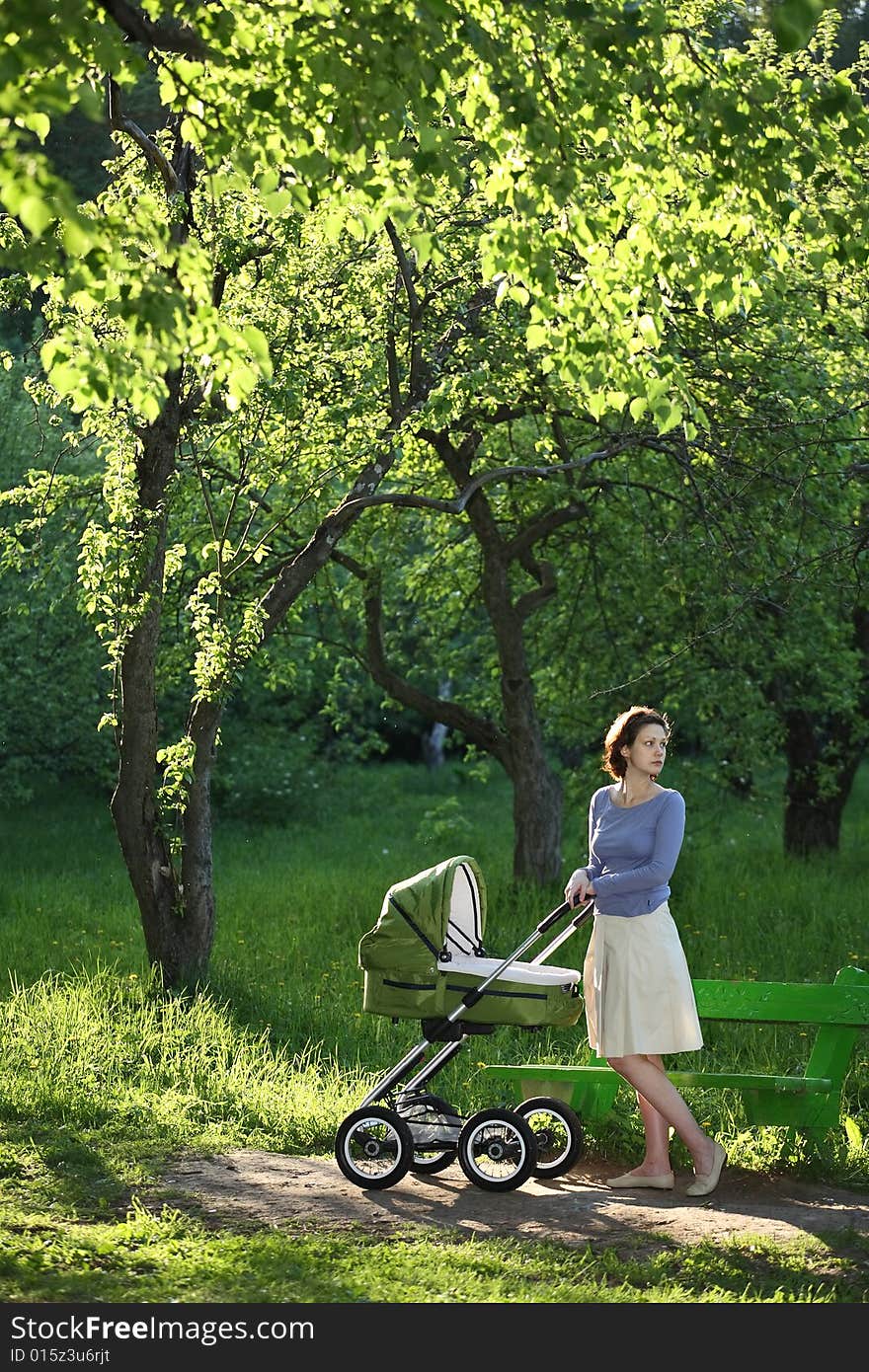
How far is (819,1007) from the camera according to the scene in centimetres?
694

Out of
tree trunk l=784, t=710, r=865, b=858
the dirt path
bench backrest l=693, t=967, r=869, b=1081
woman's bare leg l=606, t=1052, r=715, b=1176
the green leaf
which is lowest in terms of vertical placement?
the dirt path

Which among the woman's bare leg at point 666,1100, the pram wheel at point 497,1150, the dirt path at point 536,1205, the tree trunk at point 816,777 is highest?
the tree trunk at point 816,777

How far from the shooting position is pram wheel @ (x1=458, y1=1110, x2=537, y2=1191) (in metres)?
→ 6.38

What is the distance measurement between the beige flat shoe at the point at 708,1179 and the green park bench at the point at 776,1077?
34 centimetres

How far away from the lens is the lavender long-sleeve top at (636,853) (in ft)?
20.8

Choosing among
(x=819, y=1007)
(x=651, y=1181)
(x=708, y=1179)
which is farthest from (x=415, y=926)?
(x=819, y=1007)

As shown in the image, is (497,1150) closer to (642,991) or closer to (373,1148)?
(373,1148)

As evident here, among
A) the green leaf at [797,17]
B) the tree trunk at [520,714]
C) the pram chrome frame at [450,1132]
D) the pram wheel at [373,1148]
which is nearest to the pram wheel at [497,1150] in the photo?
the pram chrome frame at [450,1132]

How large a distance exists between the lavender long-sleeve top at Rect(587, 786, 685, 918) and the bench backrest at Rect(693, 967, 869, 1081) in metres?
0.78

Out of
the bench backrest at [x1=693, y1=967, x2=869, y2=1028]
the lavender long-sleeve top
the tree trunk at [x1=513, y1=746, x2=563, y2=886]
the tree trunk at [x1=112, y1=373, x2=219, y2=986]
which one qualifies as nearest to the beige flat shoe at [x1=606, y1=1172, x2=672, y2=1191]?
the bench backrest at [x1=693, y1=967, x2=869, y2=1028]

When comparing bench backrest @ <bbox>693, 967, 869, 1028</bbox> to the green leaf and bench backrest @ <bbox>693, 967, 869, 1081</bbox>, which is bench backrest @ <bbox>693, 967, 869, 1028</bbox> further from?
the green leaf

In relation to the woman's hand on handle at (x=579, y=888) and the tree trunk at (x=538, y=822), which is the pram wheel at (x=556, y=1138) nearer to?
the woman's hand on handle at (x=579, y=888)

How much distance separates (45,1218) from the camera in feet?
20.0
